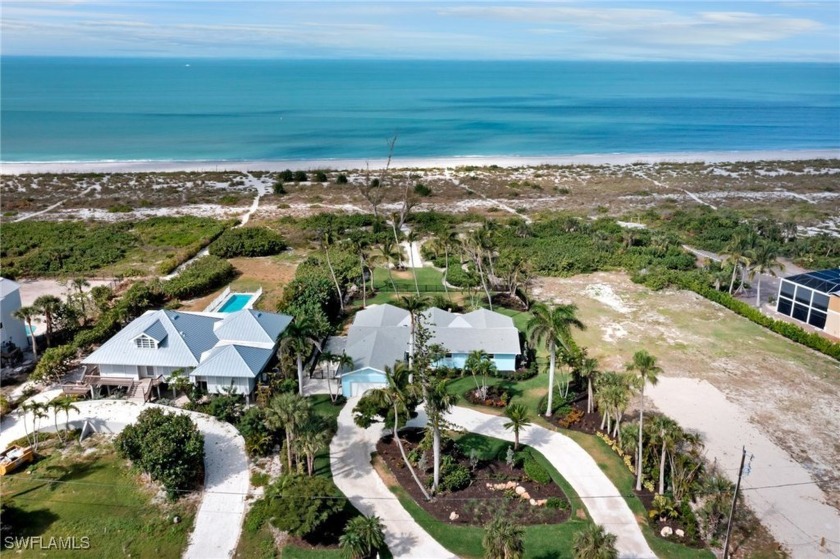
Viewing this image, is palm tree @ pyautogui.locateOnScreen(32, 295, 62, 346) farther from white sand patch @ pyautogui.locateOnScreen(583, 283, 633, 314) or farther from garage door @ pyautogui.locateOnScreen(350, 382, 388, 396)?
white sand patch @ pyautogui.locateOnScreen(583, 283, 633, 314)

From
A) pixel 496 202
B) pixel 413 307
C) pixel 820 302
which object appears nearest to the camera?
pixel 413 307

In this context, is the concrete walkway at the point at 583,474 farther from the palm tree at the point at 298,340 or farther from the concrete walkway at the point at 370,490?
the palm tree at the point at 298,340

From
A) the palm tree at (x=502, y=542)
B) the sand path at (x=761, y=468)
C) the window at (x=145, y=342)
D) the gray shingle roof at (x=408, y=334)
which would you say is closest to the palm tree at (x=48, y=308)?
the window at (x=145, y=342)

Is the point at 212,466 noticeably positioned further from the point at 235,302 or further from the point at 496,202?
the point at 496,202

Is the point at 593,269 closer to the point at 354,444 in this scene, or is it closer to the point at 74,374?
the point at 354,444

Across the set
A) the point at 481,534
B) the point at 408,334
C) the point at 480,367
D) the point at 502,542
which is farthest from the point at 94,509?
the point at 480,367

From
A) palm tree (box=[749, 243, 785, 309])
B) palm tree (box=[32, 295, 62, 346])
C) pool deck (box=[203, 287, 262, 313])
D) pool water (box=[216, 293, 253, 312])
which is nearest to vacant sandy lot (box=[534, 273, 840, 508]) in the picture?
palm tree (box=[749, 243, 785, 309])
